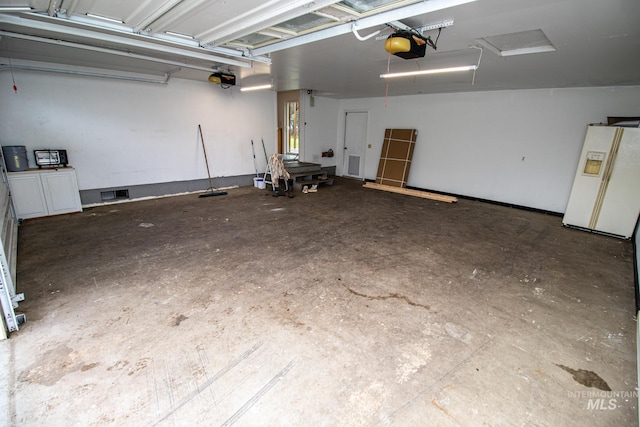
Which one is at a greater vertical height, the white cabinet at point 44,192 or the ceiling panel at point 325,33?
the ceiling panel at point 325,33

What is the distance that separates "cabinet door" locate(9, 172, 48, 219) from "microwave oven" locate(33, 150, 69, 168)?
0.38 metres

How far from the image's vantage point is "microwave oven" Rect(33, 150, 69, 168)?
16.1 ft

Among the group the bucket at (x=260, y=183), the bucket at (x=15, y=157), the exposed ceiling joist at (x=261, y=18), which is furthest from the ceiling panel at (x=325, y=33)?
the bucket at (x=260, y=183)

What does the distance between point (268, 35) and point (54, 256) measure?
3.80 metres

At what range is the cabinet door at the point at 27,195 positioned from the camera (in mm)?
4559

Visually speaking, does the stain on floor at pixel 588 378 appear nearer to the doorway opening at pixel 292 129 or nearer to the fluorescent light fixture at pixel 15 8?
the fluorescent light fixture at pixel 15 8

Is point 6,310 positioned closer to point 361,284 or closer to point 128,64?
point 361,284

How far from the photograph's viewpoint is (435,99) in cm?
730

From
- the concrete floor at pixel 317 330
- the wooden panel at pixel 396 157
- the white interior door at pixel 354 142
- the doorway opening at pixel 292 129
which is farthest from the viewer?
the white interior door at pixel 354 142

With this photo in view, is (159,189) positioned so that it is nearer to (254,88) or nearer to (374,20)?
(254,88)

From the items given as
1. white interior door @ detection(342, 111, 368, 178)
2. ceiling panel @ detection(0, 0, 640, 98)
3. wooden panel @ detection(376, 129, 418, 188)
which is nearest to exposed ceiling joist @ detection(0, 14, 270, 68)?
ceiling panel @ detection(0, 0, 640, 98)

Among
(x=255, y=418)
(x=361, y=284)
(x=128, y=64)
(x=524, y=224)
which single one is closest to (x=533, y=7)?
(x=361, y=284)

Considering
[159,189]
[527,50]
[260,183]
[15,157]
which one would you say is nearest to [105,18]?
[15,157]

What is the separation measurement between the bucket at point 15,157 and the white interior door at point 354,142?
25.3 ft
